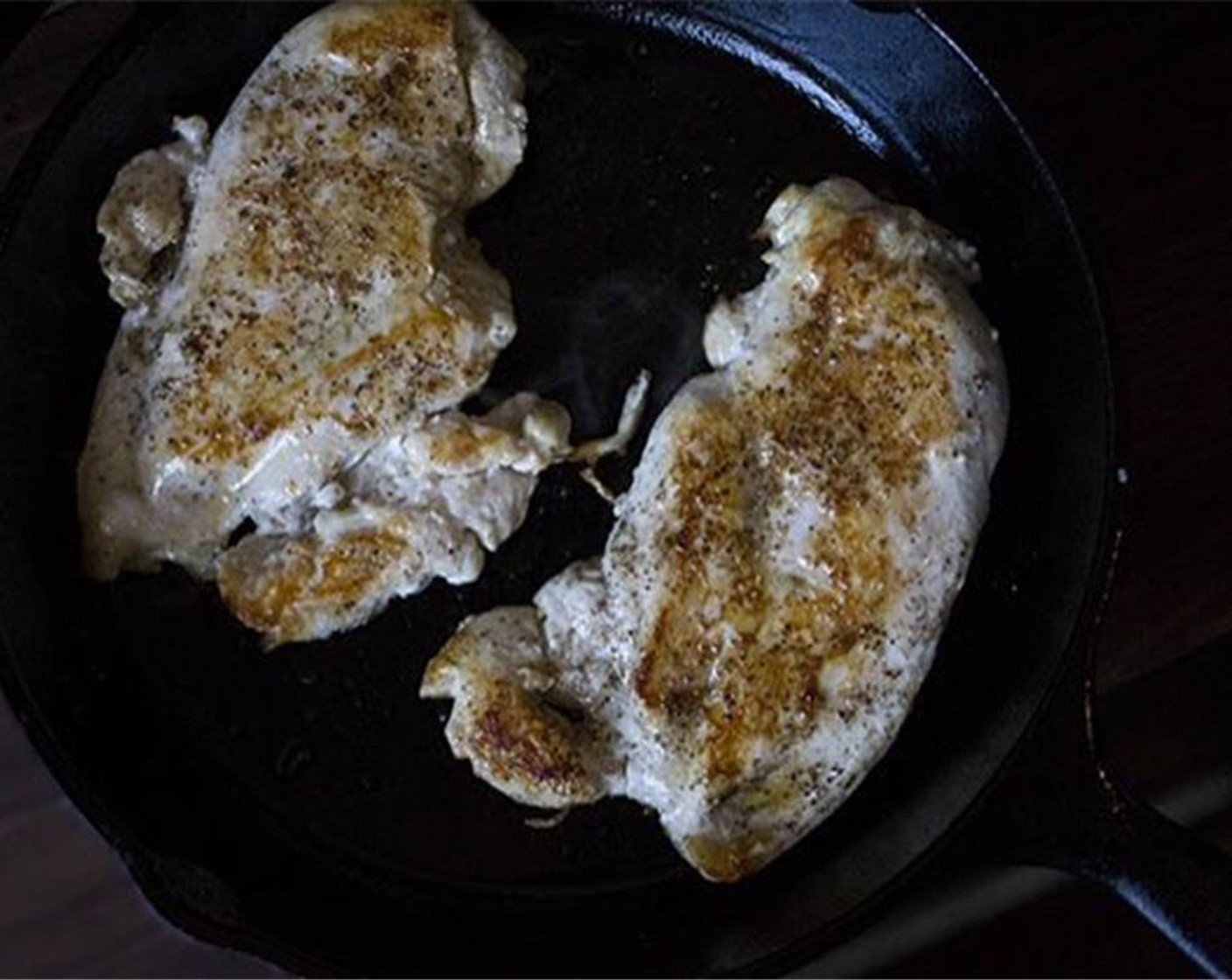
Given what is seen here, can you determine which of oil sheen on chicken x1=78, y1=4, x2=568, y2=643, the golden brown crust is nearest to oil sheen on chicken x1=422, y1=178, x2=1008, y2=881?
the golden brown crust

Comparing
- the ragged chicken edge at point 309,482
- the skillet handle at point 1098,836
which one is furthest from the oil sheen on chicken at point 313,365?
the skillet handle at point 1098,836

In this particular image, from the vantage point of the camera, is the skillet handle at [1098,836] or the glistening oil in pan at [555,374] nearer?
the skillet handle at [1098,836]

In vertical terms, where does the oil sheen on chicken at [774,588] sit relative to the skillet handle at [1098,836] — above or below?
above

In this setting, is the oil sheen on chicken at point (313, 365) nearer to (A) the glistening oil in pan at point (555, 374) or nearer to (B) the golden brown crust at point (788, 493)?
(A) the glistening oil in pan at point (555, 374)

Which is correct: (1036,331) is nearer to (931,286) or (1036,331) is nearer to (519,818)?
(931,286)

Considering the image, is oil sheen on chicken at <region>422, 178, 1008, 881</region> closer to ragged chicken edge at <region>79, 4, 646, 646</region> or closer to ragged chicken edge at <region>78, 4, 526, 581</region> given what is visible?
ragged chicken edge at <region>79, 4, 646, 646</region>

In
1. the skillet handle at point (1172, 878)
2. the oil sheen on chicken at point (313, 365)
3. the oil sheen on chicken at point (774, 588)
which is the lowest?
the skillet handle at point (1172, 878)

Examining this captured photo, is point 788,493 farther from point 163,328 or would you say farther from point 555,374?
point 163,328
